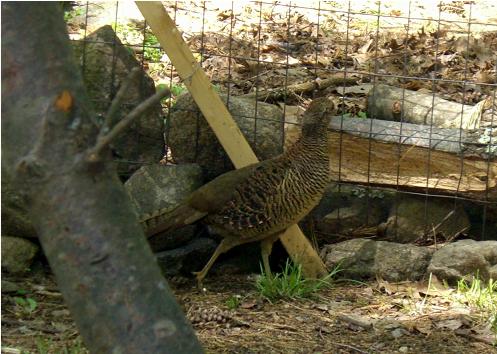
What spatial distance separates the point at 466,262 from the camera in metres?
6.05

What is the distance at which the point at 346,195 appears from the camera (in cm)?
677

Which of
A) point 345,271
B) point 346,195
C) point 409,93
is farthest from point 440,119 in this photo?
point 345,271

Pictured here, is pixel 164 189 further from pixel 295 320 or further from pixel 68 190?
pixel 68 190

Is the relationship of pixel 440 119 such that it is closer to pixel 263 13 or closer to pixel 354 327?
pixel 354 327

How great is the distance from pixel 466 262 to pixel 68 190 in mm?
4532

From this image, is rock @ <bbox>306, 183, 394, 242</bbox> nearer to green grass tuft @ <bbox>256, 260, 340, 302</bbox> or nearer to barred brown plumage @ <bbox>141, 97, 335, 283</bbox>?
barred brown plumage @ <bbox>141, 97, 335, 283</bbox>

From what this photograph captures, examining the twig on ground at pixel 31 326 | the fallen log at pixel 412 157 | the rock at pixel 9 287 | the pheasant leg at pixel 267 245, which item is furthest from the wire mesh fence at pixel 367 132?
the twig on ground at pixel 31 326

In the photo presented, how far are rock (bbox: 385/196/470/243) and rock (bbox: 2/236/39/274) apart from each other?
263 centimetres

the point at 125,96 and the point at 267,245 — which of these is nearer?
the point at 267,245

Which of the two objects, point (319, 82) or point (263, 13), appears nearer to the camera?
point (319, 82)

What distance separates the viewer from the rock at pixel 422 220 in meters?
6.55

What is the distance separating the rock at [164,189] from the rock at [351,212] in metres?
0.97

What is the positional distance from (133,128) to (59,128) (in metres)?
4.64

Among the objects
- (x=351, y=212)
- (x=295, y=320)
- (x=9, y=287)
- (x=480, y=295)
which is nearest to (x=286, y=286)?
(x=295, y=320)
